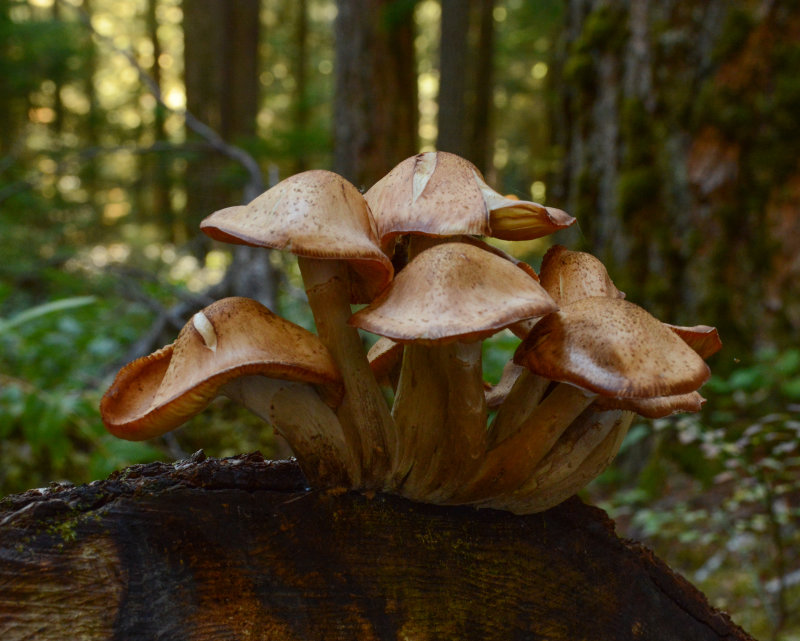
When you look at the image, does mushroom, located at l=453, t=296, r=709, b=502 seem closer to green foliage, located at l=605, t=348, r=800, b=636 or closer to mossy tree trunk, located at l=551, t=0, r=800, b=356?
green foliage, located at l=605, t=348, r=800, b=636

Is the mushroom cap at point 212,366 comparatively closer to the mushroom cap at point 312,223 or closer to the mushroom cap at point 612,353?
the mushroom cap at point 312,223

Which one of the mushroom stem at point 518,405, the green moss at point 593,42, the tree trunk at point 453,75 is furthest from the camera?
the tree trunk at point 453,75

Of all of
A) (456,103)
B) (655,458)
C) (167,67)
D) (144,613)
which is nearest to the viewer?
(144,613)

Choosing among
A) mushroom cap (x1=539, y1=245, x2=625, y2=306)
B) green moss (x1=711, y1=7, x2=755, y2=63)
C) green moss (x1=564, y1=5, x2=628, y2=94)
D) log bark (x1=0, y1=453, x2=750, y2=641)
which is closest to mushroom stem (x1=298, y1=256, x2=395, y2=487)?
log bark (x1=0, y1=453, x2=750, y2=641)

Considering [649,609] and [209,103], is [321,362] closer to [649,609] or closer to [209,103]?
[649,609]

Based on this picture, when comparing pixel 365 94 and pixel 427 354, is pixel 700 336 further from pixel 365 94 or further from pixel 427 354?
pixel 365 94

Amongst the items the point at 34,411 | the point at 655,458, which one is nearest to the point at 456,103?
the point at 655,458

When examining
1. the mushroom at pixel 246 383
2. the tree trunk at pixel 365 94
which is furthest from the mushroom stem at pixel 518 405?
the tree trunk at pixel 365 94
